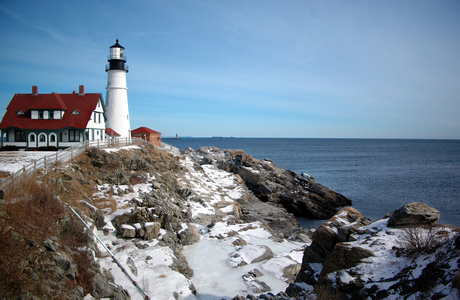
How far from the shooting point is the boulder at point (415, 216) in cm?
984

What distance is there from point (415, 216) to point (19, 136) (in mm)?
32760

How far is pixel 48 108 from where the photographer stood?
1073 inches

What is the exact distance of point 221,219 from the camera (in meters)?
23.8

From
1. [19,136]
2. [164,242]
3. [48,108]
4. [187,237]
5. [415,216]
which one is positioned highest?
[48,108]

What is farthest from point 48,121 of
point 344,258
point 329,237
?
point 344,258

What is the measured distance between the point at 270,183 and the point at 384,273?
31690 millimetres

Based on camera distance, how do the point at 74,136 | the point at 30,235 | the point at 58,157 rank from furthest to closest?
the point at 74,136
the point at 58,157
the point at 30,235

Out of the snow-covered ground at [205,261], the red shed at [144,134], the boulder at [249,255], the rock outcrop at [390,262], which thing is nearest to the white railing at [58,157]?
the snow-covered ground at [205,261]

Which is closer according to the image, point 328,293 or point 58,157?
point 328,293

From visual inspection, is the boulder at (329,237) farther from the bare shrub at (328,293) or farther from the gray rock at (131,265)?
the gray rock at (131,265)

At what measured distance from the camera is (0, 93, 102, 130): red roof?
2654 centimetres

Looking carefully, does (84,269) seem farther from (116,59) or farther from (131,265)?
(116,59)

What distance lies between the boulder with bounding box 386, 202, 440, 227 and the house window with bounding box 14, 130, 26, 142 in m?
31.7

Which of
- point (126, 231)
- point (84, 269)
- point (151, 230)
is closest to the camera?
point (84, 269)
